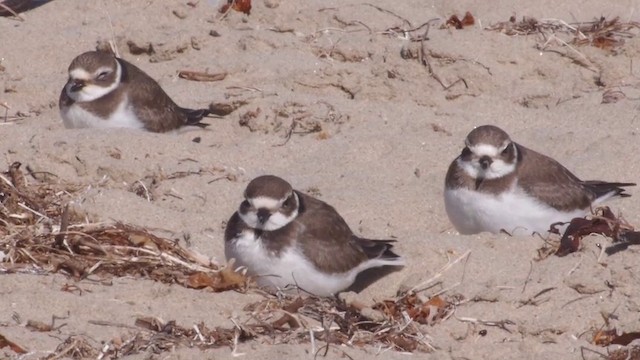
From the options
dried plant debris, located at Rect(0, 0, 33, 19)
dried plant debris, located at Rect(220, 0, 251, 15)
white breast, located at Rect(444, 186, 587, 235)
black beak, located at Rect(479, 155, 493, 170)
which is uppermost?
black beak, located at Rect(479, 155, 493, 170)

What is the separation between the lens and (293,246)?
7555mm

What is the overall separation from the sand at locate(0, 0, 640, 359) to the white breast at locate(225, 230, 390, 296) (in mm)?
294

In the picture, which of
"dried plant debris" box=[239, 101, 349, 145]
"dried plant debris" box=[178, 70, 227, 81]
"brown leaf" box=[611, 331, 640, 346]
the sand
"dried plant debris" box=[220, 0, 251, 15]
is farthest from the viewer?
"dried plant debris" box=[220, 0, 251, 15]

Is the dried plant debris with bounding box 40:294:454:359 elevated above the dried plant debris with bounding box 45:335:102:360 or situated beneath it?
situated beneath

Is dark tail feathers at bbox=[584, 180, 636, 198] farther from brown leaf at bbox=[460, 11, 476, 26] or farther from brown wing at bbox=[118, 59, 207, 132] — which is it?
brown wing at bbox=[118, 59, 207, 132]

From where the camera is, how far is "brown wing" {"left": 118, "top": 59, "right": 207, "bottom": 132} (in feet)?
34.0

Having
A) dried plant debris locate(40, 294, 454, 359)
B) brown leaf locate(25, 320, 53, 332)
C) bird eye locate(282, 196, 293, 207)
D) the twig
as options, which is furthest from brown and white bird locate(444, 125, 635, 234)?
brown leaf locate(25, 320, 53, 332)

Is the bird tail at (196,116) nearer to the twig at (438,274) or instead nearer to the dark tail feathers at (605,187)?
the dark tail feathers at (605,187)

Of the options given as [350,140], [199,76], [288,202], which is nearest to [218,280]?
[288,202]

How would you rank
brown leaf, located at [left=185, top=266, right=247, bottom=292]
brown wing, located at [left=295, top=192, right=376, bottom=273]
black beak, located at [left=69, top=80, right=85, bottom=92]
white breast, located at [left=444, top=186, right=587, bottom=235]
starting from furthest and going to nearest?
1. black beak, located at [left=69, top=80, right=85, bottom=92]
2. white breast, located at [left=444, top=186, right=587, bottom=235]
3. brown wing, located at [left=295, top=192, right=376, bottom=273]
4. brown leaf, located at [left=185, top=266, right=247, bottom=292]

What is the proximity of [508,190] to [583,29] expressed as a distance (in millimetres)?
2948

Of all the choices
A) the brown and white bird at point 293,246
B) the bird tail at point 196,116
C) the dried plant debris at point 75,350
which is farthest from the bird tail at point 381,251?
the bird tail at point 196,116

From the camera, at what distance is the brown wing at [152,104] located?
408 inches

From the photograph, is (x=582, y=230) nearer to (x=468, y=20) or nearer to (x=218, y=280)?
(x=218, y=280)
